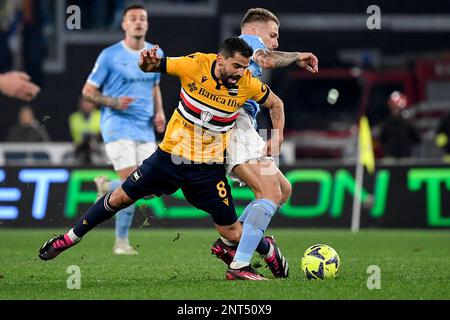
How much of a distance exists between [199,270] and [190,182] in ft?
4.01

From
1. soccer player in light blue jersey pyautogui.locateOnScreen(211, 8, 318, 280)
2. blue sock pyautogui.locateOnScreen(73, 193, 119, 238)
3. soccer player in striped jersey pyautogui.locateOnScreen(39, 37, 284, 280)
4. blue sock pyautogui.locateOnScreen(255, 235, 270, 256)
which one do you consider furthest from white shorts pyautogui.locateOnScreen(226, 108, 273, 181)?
blue sock pyautogui.locateOnScreen(73, 193, 119, 238)

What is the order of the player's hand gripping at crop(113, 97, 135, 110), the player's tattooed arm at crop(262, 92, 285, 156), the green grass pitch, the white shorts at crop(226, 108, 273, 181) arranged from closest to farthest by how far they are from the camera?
the green grass pitch < the player's tattooed arm at crop(262, 92, 285, 156) < the white shorts at crop(226, 108, 273, 181) < the player's hand gripping at crop(113, 97, 135, 110)

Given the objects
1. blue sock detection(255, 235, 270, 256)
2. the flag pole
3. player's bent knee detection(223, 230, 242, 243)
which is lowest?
the flag pole

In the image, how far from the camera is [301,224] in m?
18.0

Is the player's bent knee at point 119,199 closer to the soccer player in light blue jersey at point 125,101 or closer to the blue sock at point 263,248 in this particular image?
the blue sock at point 263,248

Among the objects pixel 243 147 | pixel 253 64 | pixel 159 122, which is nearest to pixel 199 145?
pixel 243 147

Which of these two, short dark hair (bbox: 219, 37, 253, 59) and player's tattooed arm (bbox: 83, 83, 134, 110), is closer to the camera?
short dark hair (bbox: 219, 37, 253, 59)

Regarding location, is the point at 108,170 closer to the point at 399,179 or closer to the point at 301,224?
the point at 301,224

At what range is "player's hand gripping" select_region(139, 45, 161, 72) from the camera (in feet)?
30.7

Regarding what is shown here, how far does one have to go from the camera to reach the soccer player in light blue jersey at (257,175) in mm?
A: 9589

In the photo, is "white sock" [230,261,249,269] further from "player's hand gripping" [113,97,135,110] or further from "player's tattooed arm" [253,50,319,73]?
"player's hand gripping" [113,97,135,110]

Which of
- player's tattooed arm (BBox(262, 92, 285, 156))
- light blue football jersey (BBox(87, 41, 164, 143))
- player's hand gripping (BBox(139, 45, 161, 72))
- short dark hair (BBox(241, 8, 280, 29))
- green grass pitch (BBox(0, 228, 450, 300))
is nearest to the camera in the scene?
green grass pitch (BBox(0, 228, 450, 300))

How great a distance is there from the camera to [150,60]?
9.37 metres

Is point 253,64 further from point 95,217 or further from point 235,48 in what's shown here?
point 95,217
